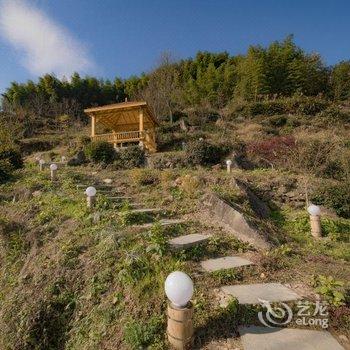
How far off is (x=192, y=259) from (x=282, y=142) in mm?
11202

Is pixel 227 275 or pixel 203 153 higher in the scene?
pixel 203 153

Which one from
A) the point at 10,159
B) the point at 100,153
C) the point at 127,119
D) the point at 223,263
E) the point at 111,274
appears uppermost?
the point at 127,119

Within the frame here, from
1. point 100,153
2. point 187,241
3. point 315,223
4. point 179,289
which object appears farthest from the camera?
point 100,153

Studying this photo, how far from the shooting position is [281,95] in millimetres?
24234

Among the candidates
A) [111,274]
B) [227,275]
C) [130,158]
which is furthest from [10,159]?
[227,275]

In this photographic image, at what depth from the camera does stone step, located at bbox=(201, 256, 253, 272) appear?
375cm

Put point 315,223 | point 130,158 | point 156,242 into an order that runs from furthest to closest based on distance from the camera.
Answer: point 130,158 < point 315,223 < point 156,242

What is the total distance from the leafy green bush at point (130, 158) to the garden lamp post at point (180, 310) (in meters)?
9.70

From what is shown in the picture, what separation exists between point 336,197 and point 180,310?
5.86 meters

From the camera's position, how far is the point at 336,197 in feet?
22.9

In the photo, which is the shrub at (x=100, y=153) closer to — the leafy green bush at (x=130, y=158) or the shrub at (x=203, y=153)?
the leafy green bush at (x=130, y=158)

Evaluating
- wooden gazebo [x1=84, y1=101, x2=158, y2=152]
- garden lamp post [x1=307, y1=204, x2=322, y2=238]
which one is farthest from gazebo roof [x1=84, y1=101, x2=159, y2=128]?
garden lamp post [x1=307, y1=204, x2=322, y2=238]

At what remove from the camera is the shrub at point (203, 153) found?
37.1 ft

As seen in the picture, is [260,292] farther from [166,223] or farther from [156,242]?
[166,223]
